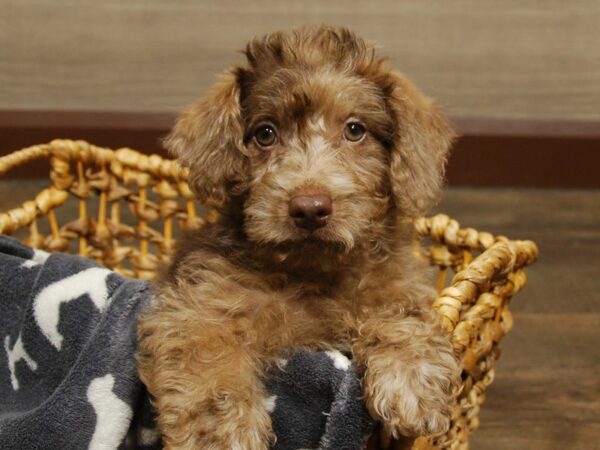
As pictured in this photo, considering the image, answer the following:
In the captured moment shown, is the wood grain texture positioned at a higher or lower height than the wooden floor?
higher

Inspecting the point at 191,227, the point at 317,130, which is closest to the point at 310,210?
the point at 317,130

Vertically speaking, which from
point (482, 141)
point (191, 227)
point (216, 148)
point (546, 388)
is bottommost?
point (546, 388)

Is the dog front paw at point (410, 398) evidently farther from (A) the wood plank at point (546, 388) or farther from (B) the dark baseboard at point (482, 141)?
(B) the dark baseboard at point (482, 141)

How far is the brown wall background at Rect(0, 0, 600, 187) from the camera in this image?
362 cm

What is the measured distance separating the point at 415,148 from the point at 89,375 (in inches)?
32.1

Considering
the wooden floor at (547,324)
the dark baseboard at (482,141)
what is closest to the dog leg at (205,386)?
the wooden floor at (547,324)

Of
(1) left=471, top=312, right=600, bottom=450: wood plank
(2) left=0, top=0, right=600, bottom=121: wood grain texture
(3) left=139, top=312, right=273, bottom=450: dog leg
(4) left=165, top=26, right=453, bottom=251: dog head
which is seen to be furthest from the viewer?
(2) left=0, top=0, right=600, bottom=121: wood grain texture

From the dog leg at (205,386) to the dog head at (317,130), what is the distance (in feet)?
0.90

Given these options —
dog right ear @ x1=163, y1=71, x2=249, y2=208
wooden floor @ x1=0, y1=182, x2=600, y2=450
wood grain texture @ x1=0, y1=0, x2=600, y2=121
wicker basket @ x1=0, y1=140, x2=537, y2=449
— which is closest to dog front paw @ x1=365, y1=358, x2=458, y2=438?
wicker basket @ x1=0, y1=140, x2=537, y2=449

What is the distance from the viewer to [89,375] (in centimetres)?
156

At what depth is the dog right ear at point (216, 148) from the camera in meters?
1.68

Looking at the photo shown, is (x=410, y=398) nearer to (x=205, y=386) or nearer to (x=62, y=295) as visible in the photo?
(x=205, y=386)

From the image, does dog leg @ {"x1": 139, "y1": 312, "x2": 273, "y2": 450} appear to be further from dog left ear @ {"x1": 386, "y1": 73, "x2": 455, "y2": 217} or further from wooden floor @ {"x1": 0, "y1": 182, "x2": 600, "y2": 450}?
wooden floor @ {"x1": 0, "y1": 182, "x2": 600, "y2": 450}

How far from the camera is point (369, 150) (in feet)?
5.68
